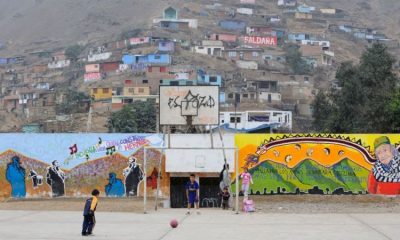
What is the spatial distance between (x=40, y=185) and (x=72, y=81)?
123 meters

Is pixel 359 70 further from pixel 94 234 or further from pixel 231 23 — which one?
pixel 231 23

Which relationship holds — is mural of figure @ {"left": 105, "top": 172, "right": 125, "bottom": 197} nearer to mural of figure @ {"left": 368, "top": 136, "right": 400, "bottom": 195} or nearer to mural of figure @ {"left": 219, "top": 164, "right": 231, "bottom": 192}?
mural of figure @ {"left": 219, "top": 164, "right": 231, "bottom": 192}

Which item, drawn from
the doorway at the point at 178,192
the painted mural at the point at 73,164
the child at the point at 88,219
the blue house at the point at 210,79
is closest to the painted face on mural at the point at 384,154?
the doorway at the point at 178,192

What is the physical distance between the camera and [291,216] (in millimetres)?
22438

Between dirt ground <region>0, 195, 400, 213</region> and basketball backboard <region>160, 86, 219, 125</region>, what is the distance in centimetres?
341

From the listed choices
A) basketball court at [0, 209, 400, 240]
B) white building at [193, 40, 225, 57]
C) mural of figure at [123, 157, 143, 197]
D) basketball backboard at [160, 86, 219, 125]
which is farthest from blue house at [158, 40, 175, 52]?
basketball court at [0, 209, 400, 240]

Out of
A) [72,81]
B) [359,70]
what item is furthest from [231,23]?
[359,70]

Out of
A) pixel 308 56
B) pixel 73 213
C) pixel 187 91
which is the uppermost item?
pixel 308 56

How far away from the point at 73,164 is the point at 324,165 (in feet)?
33.0

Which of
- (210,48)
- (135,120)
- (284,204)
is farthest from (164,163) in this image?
(210,48)

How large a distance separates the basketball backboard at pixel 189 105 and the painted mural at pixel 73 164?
128 inches

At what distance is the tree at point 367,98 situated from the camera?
150ft

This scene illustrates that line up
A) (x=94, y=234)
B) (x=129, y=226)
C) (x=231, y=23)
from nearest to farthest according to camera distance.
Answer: (x=94, y=234) < (x=129, y=226) < (x=231, y=23)

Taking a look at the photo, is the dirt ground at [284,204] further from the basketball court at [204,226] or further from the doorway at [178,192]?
the basketball court at [204,226]
